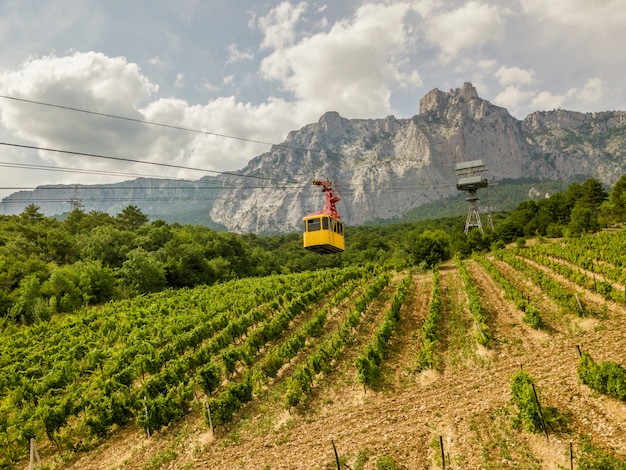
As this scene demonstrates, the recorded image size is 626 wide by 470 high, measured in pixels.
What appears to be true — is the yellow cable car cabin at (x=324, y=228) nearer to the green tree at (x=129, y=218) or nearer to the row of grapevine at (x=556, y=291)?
the row of grapevine at (x=556, y=291)

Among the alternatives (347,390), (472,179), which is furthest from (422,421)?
(472,179)

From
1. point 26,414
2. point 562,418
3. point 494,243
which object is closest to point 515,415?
point 562,418

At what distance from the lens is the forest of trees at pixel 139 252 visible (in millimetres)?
39219

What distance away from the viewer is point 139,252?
51.0 metres

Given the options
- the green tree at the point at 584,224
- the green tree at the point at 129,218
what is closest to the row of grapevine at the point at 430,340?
the green tree at the point at 584,224

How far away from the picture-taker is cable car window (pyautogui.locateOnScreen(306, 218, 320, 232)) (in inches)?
1128

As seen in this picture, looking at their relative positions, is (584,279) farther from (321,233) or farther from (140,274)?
(140,274)

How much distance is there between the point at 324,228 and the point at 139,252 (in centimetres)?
3431

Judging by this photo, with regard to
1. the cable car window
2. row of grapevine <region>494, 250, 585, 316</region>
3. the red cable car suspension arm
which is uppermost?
the red cable car suspension arm

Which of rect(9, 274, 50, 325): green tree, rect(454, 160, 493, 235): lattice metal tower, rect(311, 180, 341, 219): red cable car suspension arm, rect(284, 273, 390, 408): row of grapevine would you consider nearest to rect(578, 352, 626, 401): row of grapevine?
rect(284, 273, 390, 408): row of grapevine

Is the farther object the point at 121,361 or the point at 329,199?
the point at 329,199

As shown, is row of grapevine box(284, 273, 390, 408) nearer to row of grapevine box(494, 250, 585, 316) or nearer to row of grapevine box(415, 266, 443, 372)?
row of grapevine box(415, 266, 443, 372)

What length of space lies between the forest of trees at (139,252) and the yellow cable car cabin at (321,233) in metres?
21.8

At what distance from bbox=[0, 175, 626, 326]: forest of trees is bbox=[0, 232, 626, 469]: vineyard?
45.4ft
